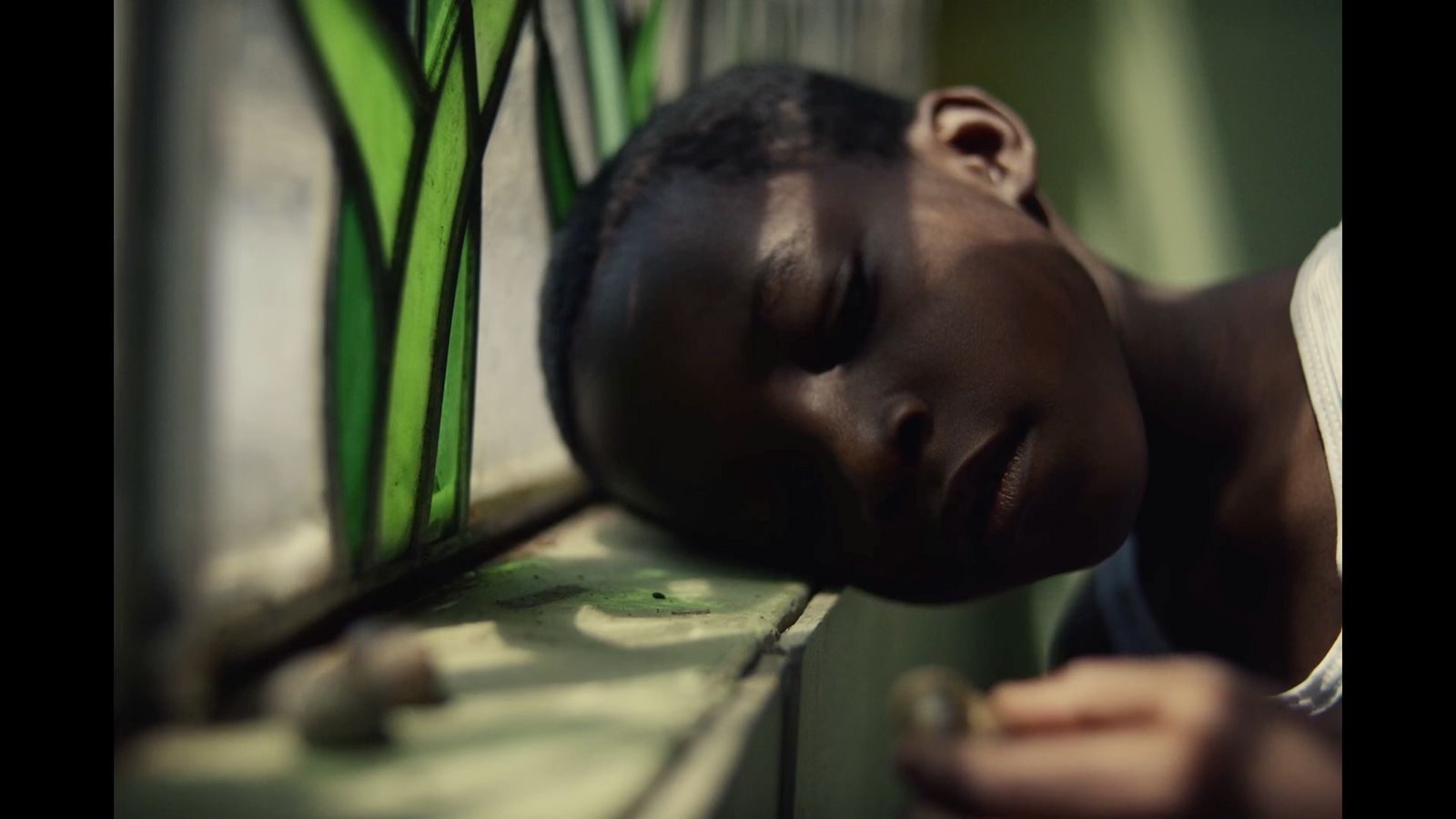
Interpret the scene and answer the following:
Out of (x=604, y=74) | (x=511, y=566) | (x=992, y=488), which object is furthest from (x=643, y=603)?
(x=604, y=74)

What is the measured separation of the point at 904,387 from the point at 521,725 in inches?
14.0

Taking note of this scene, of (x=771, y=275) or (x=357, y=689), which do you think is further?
(x=771, y=275)

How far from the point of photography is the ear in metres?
0.90

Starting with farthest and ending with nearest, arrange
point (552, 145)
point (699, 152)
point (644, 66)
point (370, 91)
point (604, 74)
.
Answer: point (644, 66) → point (604, 74) → point (552, 145) → point (699, 152) → point (370, 91)

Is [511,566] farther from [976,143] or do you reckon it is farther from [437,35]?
[976,143]

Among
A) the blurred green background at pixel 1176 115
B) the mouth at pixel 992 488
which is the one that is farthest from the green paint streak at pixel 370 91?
the blurred green background at pixel 1176 115

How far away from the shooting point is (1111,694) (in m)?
0.36

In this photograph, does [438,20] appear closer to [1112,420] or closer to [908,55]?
[1112,420]

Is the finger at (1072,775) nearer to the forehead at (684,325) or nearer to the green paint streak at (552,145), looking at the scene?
the forehead at (684,325)

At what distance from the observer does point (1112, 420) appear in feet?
2.37

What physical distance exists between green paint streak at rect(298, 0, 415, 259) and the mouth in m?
0.38

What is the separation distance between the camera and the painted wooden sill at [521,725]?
13.6 inches

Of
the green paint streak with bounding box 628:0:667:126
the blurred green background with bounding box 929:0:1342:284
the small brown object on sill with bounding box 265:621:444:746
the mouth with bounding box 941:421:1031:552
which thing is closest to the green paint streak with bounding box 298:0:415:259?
the small brown object on sill with bounding box 265:621:444:746

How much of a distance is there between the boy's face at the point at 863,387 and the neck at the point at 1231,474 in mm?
171
